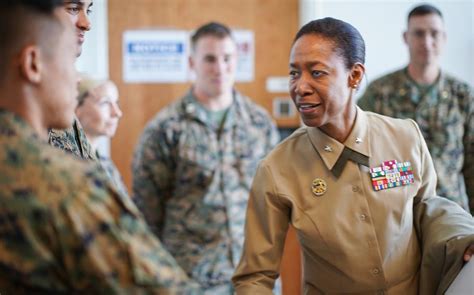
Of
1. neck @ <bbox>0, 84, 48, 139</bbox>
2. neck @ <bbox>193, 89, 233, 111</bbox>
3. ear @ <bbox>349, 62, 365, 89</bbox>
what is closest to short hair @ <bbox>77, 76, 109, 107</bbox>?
neck @ <bbox>193, 89, 233, 111</bbox>

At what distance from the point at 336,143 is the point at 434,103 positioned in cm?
145

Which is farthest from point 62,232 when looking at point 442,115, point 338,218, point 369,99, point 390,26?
point 390,26

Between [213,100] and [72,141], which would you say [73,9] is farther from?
[213,100]

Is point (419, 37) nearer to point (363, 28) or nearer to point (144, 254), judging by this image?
point (363, 28)

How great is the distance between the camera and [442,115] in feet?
10.5

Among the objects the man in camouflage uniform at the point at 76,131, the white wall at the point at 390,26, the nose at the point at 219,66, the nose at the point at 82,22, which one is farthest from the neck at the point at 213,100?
the nose at the point at 82,22

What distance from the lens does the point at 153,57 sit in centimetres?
440

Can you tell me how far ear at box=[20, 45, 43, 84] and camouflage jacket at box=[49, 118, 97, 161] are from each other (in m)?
0.57

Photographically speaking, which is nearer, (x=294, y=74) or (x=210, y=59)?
(x=294, y=74)

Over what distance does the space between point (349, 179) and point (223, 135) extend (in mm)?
1539

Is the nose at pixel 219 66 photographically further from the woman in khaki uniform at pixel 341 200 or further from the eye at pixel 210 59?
the woman in khaki uniform at pixel 341 200

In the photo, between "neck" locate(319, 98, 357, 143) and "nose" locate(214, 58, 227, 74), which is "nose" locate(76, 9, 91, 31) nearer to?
"neck" locate(319, 98, 357, 143)

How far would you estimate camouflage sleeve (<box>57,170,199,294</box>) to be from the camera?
1047 mm

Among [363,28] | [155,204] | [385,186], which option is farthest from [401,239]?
[363,28]
